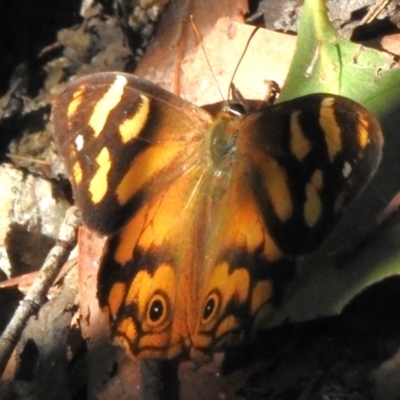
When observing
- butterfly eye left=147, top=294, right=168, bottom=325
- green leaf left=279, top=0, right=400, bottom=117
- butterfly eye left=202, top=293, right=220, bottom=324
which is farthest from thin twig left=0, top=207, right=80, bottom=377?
green leaf left=279, top=0, right=400, bottom=117

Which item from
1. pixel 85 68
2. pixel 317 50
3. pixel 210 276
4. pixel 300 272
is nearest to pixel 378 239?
pixel 300 272

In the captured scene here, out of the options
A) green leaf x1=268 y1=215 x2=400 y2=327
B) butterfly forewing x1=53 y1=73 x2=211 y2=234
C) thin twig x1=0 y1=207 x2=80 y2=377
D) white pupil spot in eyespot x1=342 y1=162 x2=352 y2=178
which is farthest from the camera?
thin twig x1=0 y1=207 x2=80 y2=377

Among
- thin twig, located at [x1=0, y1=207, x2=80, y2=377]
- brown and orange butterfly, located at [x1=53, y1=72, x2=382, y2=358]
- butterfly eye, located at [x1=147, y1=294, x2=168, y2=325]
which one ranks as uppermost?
brown and orange butterfly, located at [x1=53, y1=72, x2=382, y2=358]

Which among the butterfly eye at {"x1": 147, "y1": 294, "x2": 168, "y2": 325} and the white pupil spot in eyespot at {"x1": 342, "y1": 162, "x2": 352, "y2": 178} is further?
the butterfly eye at {"x1": 147, "y1": 294, "x2": 168, "y2": 325}

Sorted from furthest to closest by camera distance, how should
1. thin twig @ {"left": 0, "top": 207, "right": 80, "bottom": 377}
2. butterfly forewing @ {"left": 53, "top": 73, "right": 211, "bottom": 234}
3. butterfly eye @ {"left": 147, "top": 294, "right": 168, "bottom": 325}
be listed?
thin twig @ {"left": 0, "top": 207, "right": 80, "bottom": 377} < butterfly forewing @ {"left": 53, "top": 73, "right": 211, "bottom": 234} < butterfly eye @ {"left": 147, "top": 294, "right": 168, "bottom": 325}

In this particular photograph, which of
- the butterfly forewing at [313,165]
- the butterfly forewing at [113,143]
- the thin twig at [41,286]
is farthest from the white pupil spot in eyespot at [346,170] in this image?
the thin twig at [41,286]

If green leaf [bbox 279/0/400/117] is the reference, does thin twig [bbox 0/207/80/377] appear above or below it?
below

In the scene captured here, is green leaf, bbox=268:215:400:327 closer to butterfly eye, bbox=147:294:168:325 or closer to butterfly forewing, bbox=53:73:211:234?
butterfly eye, bbox=147:294:168:325

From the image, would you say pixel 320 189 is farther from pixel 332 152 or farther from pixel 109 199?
pixel 109 199
